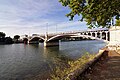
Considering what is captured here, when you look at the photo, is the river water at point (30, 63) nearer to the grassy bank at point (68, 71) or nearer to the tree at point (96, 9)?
the grassy bank at point (68, 71)

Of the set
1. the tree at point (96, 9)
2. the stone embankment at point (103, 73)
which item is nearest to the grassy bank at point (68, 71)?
the stone embankment at point (103, 73)

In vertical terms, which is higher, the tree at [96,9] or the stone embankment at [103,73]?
the tree at [96,9]

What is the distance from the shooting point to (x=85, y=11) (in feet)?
33.0

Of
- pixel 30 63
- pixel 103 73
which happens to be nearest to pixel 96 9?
pixel 103 73

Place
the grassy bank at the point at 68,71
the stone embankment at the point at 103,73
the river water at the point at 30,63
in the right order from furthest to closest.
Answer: the river water at the point at 30,63 < the stone embankment at the point at 103,73 < the grassy bank at the point at 68,71

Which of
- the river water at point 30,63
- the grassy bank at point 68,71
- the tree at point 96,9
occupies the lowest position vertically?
the river water at point 30,63

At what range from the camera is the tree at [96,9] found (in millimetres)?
8805

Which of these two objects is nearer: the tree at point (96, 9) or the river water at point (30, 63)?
the tree at point (96, 9)

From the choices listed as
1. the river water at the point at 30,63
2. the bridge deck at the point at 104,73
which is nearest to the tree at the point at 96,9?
the bridge deck at the point at 104,73

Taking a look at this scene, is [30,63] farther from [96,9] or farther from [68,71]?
[96,9]

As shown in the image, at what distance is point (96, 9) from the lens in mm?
9453

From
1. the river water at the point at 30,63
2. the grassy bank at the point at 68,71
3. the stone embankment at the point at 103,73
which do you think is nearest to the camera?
the grassy bank at the point at 68,71

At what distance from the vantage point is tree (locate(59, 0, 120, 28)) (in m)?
8.80

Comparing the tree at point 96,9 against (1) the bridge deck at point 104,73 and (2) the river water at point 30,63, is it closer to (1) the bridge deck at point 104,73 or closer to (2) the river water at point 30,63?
(1) the bridge deck at point 104,73
